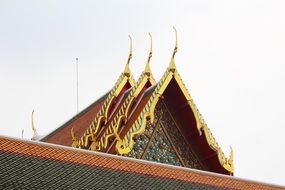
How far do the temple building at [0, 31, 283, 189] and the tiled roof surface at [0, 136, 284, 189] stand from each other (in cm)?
1

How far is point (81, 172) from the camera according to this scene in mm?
11055

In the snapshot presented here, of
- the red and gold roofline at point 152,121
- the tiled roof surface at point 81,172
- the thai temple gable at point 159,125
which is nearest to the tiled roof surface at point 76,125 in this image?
the thai temple gable at point 159,125

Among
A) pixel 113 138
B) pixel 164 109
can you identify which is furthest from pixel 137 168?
pixel 164 109

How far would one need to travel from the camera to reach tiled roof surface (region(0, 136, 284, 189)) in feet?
34.1

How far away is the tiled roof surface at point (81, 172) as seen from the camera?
10.4m

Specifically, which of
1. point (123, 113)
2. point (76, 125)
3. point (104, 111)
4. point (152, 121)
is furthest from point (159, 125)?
point (76, 125)

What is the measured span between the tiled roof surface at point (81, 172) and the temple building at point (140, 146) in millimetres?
12

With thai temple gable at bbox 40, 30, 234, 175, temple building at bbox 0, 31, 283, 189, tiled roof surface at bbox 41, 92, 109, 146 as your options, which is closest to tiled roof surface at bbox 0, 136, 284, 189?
temple building at bbox 0, 31, 283, 189

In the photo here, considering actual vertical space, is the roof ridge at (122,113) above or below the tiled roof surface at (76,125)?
→ above

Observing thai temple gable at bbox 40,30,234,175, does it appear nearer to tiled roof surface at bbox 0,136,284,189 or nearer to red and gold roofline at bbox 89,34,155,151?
red and gold roofline at bbox 89,34,155,151

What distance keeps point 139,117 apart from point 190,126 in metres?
1.31

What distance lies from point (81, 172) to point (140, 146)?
3.91m

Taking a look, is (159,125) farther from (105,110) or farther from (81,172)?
(81,172)

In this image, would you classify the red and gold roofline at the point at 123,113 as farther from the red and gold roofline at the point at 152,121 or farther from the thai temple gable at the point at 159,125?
the red and gold roofline at the point at 152,121
